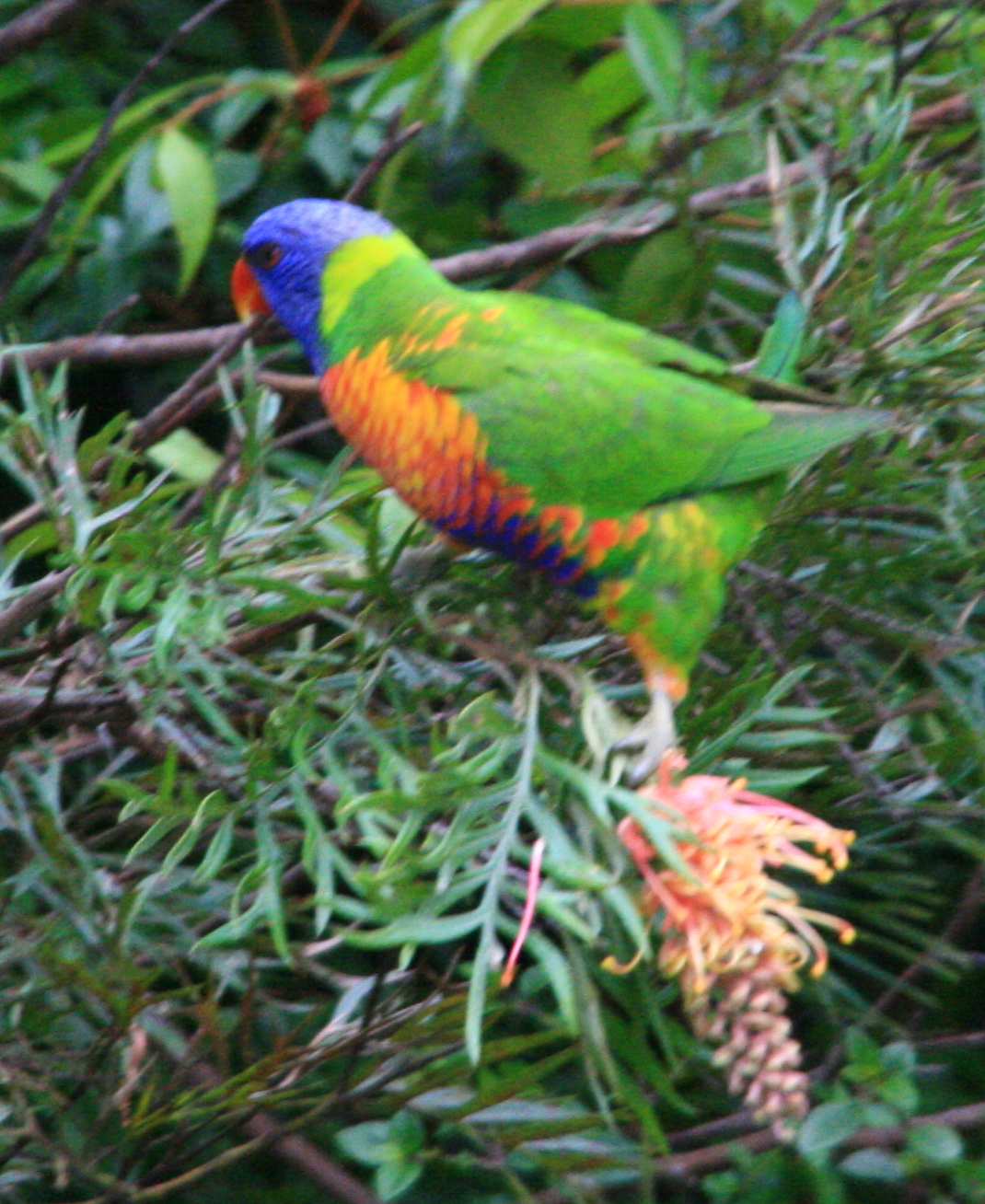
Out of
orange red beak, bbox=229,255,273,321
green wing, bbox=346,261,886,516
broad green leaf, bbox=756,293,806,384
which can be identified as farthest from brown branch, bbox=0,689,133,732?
broad green leaf, bbox=756,293,806,384

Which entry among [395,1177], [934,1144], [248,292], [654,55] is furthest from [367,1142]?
[654,55]

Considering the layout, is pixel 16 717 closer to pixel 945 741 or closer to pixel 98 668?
pixel 98 668

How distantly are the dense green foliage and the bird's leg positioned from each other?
2cm

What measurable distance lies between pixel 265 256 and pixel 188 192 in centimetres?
36

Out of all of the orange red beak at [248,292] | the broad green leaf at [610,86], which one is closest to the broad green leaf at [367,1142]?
the orange red beak at [248,292]

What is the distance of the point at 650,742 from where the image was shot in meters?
0.73

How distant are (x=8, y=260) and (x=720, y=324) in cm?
95

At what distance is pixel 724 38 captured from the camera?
5.71ft

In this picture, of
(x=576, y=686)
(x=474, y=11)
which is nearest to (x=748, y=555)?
(x=576, y=686)

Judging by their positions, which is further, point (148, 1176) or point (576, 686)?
point (148, 1176)

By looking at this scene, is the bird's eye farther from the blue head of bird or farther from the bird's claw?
the bird's claw

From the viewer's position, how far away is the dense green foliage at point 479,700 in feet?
2.40

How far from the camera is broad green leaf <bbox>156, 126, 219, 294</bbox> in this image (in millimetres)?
1338

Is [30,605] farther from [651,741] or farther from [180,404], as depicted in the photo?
[651,741]
